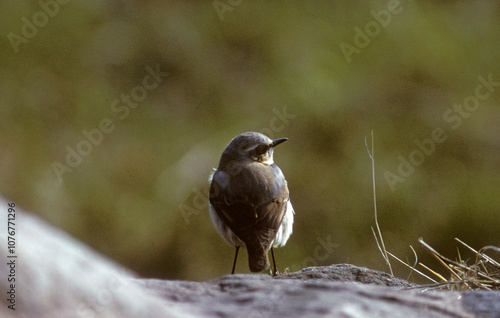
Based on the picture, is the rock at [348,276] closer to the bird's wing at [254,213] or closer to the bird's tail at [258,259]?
the bird's tail at [258,259]

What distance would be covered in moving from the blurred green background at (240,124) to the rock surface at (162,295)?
741 centimetres

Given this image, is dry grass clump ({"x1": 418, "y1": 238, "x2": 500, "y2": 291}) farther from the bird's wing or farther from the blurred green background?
the blurred green background

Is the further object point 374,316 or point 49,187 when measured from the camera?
point 49,187

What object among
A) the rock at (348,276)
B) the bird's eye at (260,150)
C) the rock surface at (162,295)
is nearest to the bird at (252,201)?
the bird's eye at (260,150)

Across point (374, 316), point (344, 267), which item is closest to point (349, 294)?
point (374, 316)

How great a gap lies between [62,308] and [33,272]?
19cm

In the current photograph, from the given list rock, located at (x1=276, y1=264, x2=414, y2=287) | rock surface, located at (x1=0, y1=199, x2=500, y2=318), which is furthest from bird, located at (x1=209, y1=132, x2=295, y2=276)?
rock surface, located at (x1=0, y1=199, x2=500, y2=318)

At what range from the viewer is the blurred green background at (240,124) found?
12641 mm

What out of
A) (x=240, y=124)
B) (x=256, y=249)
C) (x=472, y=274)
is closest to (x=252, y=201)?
(x=256, y=249)

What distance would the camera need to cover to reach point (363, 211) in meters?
13.4

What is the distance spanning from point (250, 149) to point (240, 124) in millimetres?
5055

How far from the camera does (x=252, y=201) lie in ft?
25.3

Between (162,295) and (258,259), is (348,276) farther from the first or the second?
(162,295)

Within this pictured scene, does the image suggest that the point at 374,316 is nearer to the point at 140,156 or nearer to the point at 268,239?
the point at 268,239
